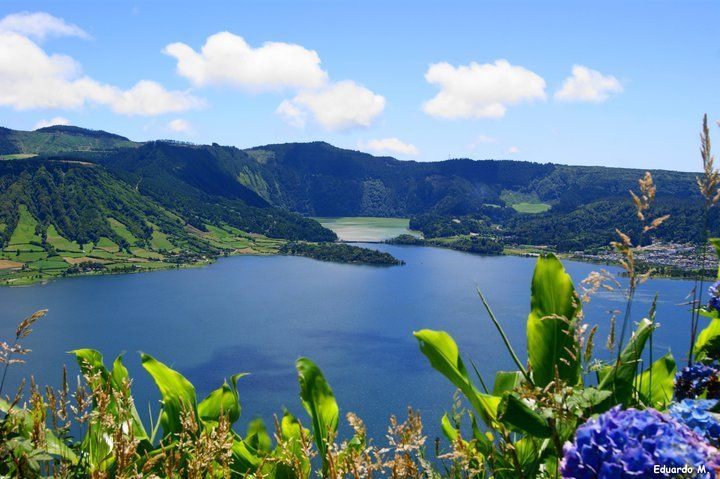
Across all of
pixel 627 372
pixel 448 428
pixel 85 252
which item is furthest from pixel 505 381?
pixel 85 252

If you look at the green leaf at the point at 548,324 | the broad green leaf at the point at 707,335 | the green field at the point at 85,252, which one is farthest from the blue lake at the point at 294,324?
the green leaf at the point at 548,324

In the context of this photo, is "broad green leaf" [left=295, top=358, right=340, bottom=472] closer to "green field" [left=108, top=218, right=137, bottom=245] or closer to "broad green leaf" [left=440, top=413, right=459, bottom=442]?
"broad green leaf" [left=440, top=413, right=459, bottom=442]

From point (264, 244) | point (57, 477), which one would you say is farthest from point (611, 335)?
point (264, 244)

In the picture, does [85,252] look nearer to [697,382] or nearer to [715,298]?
[715,298]

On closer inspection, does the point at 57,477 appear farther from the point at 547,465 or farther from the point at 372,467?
the point at 547,465

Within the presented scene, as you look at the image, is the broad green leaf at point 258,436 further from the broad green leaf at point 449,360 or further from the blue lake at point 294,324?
the blue lake at point 294,324

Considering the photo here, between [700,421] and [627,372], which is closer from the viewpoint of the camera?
[700,421]
